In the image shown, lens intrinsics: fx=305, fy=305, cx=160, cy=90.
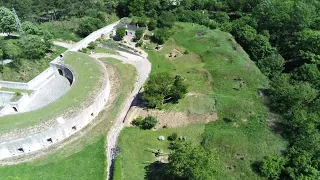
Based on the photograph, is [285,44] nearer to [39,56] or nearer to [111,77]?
[111,77]

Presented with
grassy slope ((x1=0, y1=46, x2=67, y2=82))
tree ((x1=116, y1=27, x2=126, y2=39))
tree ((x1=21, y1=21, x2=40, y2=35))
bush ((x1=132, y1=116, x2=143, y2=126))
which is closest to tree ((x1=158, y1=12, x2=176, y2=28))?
tree ((x1=116, y1=27, x2=126, y2=39))

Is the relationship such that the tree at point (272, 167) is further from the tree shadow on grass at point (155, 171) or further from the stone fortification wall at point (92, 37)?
the stone fortification wall at point (92, 37)

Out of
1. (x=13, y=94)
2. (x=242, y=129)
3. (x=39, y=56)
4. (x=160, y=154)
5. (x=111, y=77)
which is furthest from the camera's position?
(x=39, y=56)

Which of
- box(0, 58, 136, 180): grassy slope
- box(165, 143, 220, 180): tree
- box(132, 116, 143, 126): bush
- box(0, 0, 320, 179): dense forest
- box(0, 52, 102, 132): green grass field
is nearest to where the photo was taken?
box(165, 143, 220, 180): tree

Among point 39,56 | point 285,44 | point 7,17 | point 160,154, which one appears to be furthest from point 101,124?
point 285,44

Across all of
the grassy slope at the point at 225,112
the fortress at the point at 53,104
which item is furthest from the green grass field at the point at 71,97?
the grassy slope at the point at 225,112

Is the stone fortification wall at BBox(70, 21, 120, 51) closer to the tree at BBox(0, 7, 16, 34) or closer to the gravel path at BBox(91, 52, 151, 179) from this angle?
the gravel path at BBox(91, 52, 151, 179)
